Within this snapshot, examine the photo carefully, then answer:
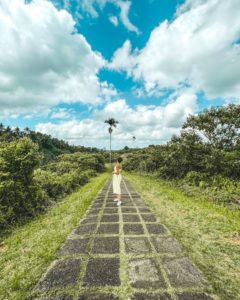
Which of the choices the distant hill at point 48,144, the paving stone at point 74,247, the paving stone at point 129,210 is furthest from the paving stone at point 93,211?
the distant hill at point 48,144

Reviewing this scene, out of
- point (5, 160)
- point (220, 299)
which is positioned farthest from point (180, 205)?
point (5, 160)

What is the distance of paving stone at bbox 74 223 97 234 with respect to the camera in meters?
4.51

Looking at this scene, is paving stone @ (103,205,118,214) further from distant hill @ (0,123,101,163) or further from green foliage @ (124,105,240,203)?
distant hill @ (0,123,101,163)

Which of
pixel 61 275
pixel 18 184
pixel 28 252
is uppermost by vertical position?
pixel 18 184

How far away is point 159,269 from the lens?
2.96 metres

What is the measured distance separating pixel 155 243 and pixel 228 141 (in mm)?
13399

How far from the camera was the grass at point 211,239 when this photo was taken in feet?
9.02

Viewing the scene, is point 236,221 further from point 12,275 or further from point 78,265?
point 12,275

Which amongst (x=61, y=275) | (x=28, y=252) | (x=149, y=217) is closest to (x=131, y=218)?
(x=149, y=217)

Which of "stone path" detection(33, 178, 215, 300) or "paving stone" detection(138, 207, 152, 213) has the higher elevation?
"paving stone" detection(138, 207, 152, 213)

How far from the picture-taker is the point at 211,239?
413cm

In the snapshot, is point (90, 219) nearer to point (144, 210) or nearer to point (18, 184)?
point (144, 210)

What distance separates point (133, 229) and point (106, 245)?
3.18ft

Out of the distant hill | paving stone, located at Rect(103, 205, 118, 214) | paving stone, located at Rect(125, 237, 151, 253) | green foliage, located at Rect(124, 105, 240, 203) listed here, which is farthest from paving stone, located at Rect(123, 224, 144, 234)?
the distant hill
